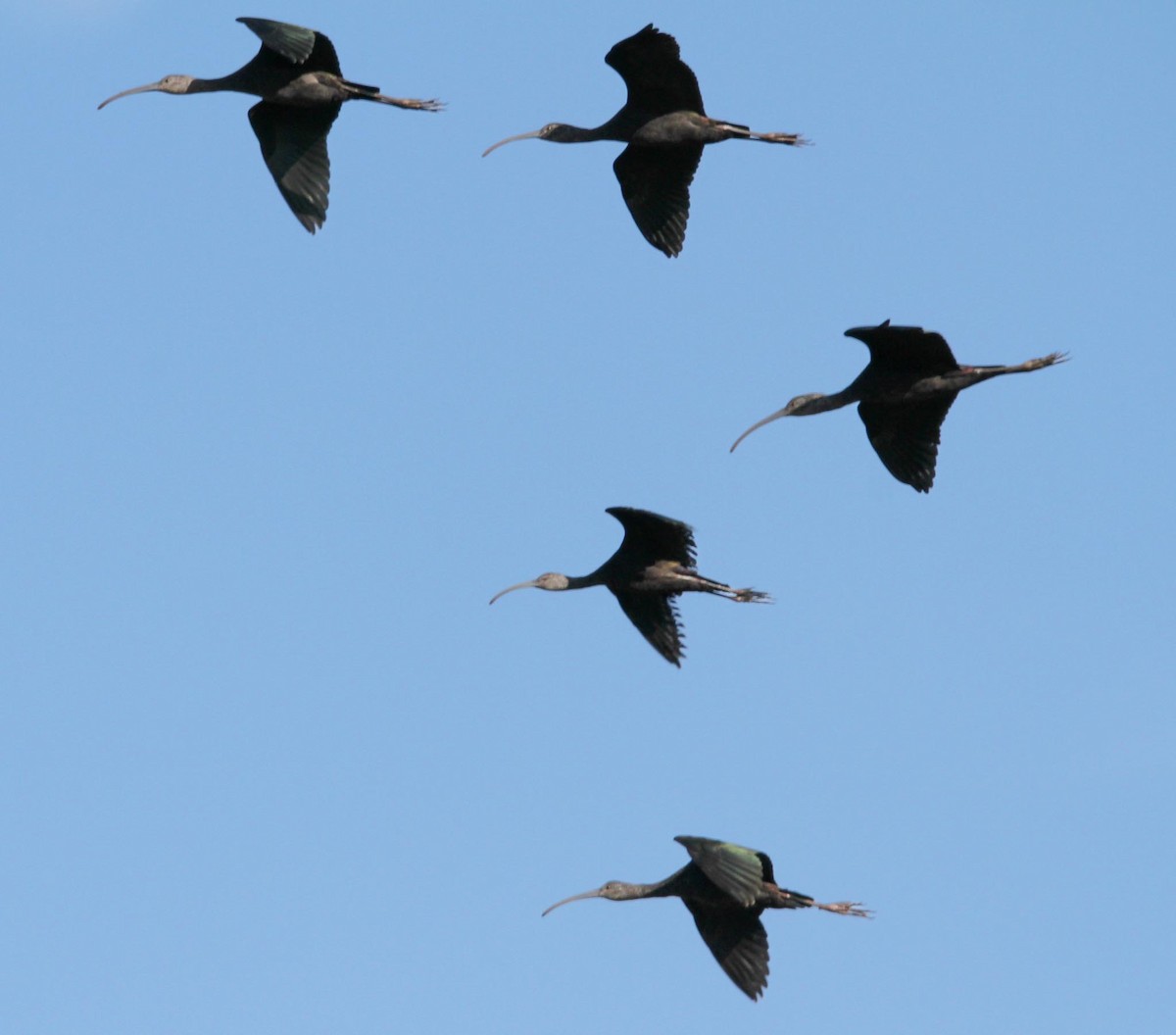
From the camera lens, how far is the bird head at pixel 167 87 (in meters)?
32.8

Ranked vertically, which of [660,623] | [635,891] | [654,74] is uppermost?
[654,74]

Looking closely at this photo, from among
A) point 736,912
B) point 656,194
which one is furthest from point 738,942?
point 656,194

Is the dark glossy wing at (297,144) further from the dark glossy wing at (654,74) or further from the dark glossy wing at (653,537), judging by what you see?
the dark glossy wing at (653,537)

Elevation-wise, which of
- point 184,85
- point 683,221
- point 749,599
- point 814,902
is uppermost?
point 184,85

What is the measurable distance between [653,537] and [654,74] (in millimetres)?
5207

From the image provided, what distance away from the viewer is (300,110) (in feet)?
104

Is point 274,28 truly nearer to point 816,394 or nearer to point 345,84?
point 345,84

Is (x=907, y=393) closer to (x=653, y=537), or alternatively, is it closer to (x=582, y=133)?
(x=653, y=537)

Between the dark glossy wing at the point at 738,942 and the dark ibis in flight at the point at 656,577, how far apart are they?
331cm

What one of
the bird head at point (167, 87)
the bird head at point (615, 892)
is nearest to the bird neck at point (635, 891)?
the bird head at point (615, 892)

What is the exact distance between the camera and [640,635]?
103 feet

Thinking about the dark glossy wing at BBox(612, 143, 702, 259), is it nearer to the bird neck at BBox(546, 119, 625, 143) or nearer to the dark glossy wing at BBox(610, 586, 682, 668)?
the bird neck at BBox(546, 119, 625, 143)

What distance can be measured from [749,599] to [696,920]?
365cm

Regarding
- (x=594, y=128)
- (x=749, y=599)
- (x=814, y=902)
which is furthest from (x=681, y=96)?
(x=814, y=902)
